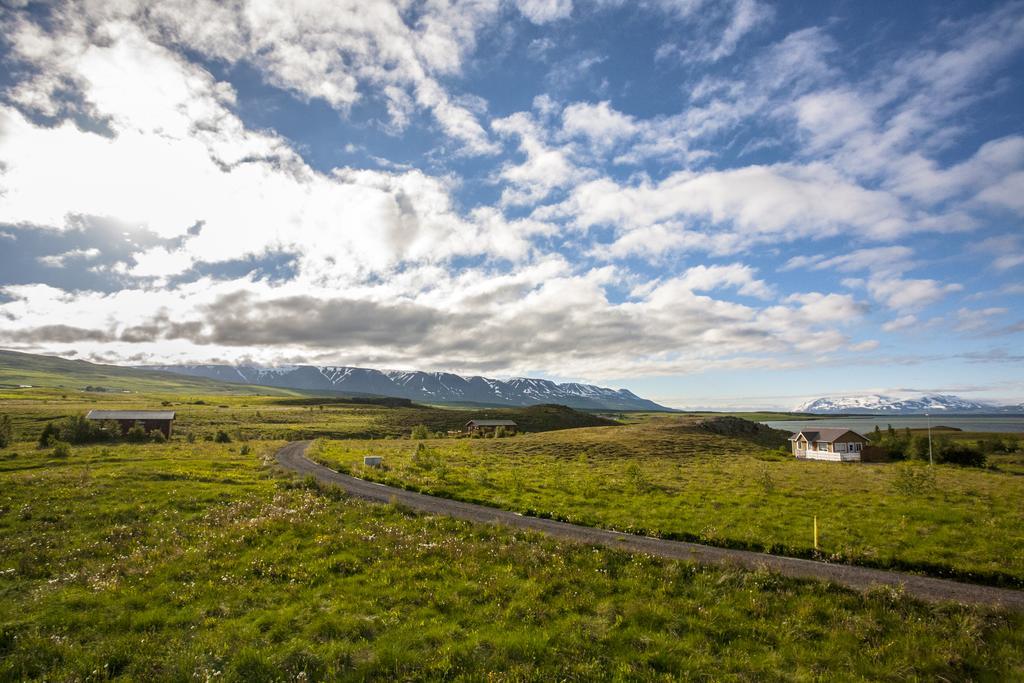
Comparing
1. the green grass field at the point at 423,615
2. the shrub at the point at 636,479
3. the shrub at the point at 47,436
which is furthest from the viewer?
the shrub at the point at 47,436

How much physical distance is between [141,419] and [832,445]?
142839 mm

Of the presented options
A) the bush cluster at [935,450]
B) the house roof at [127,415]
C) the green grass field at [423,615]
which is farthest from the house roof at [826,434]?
the house roof at [127,415]

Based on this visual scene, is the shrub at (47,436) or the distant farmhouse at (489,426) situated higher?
the distant farmhouse at (489,426)

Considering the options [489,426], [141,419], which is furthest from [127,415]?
[489,426]

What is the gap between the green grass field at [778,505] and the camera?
2011 cm

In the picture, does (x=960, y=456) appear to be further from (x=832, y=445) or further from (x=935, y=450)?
(x=832, y=445)

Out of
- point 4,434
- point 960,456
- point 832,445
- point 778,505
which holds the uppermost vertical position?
point 960,456

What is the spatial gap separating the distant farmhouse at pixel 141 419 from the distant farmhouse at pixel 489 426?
217ft

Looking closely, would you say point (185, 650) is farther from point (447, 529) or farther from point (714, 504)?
point (714, 504)

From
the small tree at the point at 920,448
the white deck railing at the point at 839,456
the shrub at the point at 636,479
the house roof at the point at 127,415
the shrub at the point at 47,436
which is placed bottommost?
the shrub at the point at 47,436

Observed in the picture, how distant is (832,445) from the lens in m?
93.7

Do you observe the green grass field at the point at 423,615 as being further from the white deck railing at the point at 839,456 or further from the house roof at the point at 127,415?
the white deck railing at the point at 839,456

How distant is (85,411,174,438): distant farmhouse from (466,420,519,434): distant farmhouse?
217ft

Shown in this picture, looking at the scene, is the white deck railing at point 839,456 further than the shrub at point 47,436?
Yes
